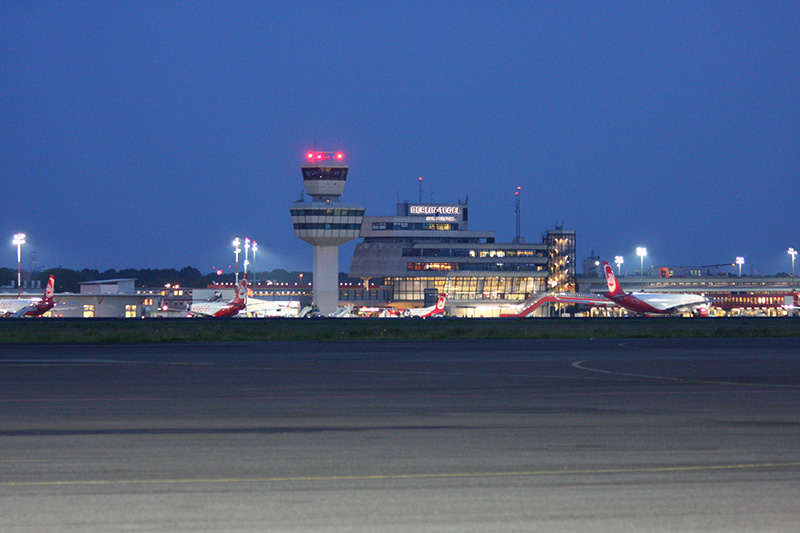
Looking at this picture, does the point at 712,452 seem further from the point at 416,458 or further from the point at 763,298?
the point at 763,298

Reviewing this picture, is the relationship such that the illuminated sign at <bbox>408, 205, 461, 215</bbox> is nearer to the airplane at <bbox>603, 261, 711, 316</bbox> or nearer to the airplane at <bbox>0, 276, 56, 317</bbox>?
the airplane at <bbox>603, 261, 711, 316</bbox>

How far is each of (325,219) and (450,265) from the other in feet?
101

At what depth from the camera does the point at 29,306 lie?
80.8m

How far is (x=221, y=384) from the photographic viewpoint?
20.4 metres

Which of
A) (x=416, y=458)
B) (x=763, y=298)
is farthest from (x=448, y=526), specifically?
(x=763, y=298)

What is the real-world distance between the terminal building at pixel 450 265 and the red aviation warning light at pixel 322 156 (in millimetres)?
25352

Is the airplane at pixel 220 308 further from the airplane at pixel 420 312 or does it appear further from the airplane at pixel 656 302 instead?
the airplane at pixel 656 302

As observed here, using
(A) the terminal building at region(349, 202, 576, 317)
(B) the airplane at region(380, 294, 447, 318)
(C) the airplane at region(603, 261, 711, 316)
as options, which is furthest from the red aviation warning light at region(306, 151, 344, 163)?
(C) the airplane at region(603, 261, 711, 316)

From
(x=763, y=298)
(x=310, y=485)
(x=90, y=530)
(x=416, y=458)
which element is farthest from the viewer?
(x=763, y=298)

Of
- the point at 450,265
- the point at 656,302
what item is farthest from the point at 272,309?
the point at 656,302

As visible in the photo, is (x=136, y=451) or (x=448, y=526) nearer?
(x=448, y=526)

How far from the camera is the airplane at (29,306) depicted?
7881cm

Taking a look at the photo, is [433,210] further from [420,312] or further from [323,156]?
[420,312]

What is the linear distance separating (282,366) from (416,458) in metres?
14.9
